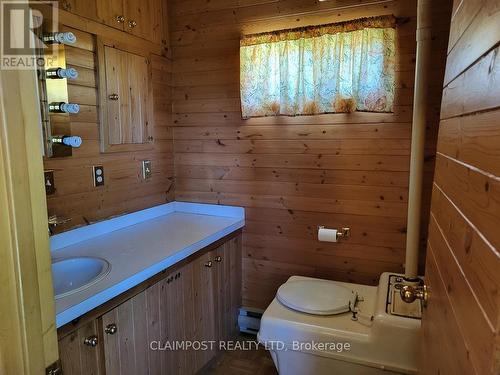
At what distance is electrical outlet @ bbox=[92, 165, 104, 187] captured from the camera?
1.97 meters

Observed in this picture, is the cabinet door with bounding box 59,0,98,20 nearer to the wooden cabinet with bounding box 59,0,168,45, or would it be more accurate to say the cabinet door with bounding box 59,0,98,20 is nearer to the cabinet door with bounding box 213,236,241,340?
the wooden cabinet with bounding box 59,0,168,45

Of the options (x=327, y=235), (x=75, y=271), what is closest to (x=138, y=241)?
(x=75, y=271)

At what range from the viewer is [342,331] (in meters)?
1.64

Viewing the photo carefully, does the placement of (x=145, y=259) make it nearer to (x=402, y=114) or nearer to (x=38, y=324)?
(x=38, y=324)

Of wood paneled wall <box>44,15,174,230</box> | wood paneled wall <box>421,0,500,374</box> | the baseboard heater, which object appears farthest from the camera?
the baseboard heater

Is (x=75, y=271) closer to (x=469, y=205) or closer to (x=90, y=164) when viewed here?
(x=90, y=164)

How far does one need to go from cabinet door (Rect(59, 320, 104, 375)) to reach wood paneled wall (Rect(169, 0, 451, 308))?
4.17 feet

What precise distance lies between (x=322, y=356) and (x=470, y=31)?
147 centimetres

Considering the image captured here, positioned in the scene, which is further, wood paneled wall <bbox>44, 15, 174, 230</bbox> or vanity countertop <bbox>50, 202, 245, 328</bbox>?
wood paneled wall <bbox>44, 15, 174, 230</bbox>

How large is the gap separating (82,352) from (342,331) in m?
1.07

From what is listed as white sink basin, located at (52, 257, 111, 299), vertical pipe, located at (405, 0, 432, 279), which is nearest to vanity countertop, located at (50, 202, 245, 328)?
white sink basin, located at (52, 257, 111, 299)

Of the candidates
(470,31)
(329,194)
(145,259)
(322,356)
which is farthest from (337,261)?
(470,31)

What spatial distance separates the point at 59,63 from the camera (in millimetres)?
1666

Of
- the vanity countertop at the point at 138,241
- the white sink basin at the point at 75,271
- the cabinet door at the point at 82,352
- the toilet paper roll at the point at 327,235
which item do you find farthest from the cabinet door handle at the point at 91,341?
the toilet paper roll at the point at 327,235
